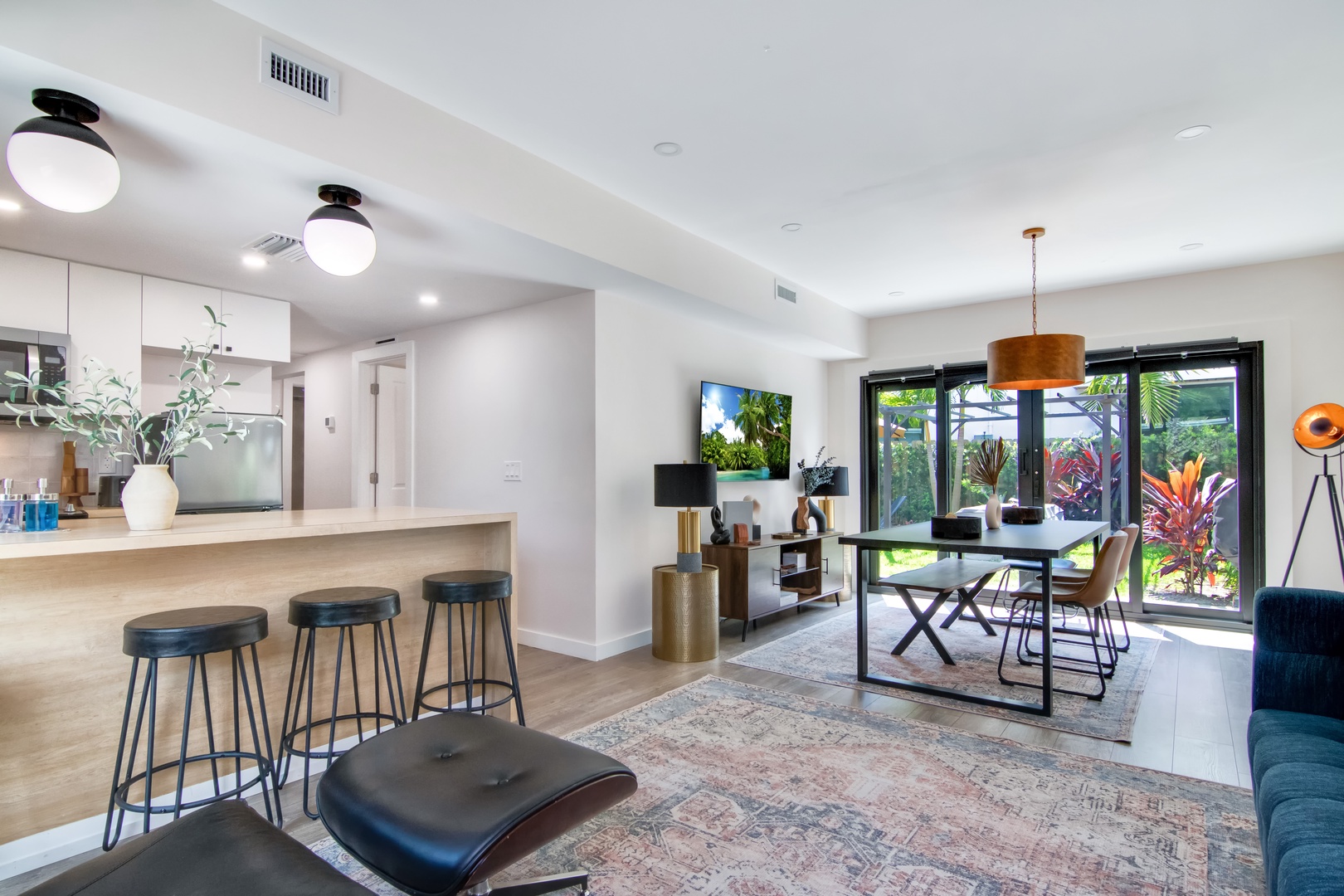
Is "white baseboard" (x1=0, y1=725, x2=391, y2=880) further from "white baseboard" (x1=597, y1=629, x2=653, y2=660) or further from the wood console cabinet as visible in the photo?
the wood console cabinet

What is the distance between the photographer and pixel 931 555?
6617 mm

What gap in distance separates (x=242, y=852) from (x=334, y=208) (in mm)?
2254

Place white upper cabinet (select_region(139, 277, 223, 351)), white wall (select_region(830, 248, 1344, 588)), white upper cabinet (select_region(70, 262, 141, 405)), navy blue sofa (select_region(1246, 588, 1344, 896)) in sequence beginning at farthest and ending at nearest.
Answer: white wall (select_region(830, 248, 1344, 588)) → white upper cabinet (select_region(139, 277, 223, 351)) → white upper cabinet (select_region(70, 262, 141, 405)) → navy blue sofa (select_region(1246, 588, 1344, 896))

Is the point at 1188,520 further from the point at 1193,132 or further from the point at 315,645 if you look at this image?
the point at 315,645

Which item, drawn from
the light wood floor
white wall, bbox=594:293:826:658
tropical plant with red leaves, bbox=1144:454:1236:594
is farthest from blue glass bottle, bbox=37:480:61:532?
tropical plant with red leaves, bbox=1144:454:1236:594

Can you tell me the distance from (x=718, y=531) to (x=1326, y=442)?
3835mm

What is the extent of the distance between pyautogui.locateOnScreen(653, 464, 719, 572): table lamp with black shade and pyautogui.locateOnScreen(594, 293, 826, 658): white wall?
29 cm

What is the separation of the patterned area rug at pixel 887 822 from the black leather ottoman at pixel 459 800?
44cm

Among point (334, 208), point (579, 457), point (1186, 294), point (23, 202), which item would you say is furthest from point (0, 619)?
point (1186, 294)

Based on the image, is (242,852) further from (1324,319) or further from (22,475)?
(1324,319)

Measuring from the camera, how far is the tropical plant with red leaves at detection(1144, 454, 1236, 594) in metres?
5.12

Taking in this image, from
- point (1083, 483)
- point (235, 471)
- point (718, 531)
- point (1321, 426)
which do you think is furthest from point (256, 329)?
point (1321, 426)

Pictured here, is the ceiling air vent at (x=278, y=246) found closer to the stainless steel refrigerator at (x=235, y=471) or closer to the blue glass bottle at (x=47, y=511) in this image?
the stainless steel refrigerator at (x=235, y=471)

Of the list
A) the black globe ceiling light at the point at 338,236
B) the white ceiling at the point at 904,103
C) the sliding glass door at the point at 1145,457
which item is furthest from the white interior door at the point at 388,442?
the sliding glass door at the point at 1145,457
